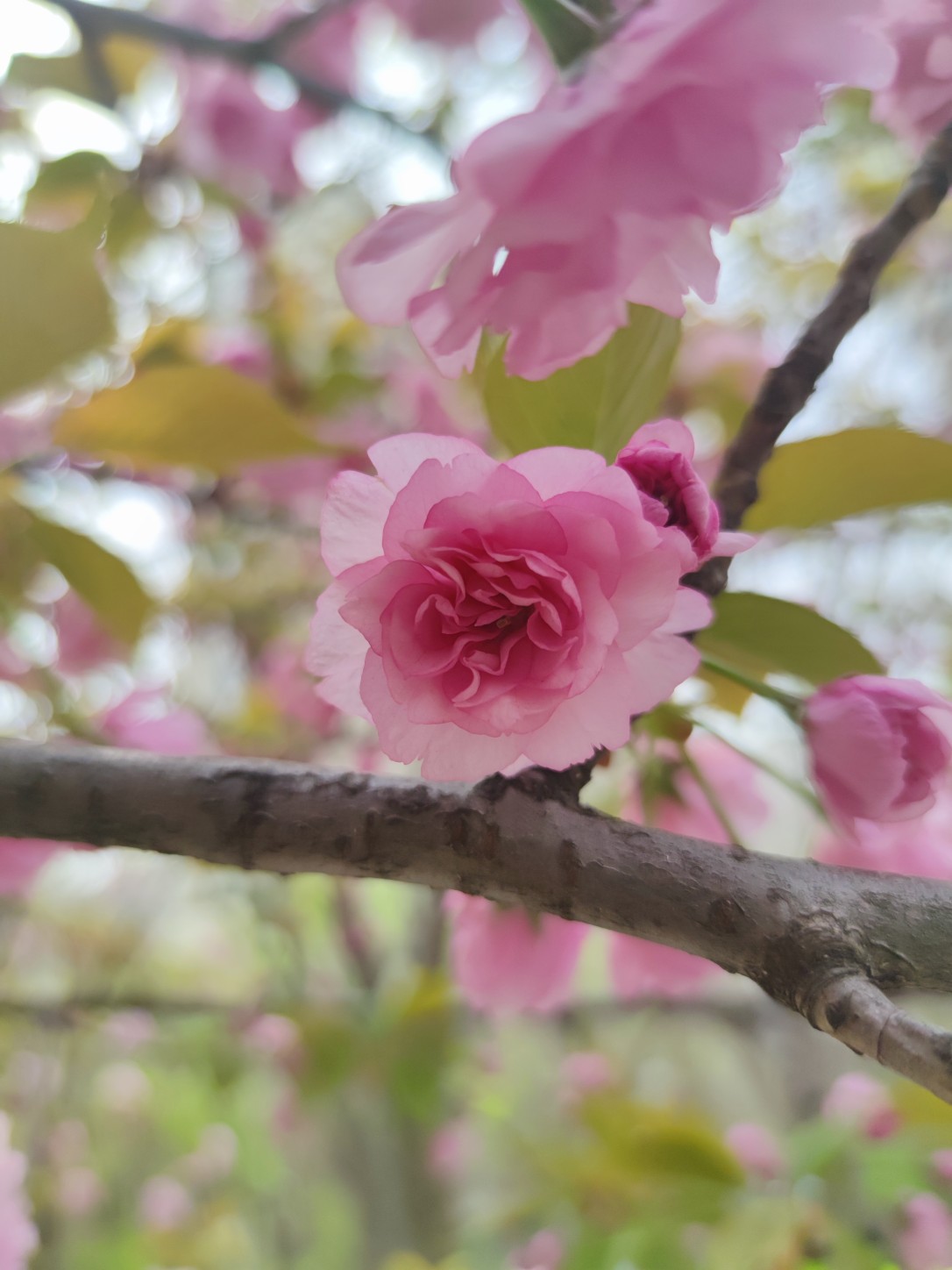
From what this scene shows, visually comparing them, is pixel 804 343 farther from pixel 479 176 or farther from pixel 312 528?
pixel 312 528

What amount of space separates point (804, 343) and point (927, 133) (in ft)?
0.42

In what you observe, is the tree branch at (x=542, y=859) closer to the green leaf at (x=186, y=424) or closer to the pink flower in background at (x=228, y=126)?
the green leaf at (x=186, y=424)

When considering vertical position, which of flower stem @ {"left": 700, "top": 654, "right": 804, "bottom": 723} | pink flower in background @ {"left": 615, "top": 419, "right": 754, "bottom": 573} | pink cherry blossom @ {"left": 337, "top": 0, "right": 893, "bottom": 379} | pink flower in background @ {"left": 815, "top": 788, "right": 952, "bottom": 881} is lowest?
pink flower in background @ {"left": 815, "top": 788, "right": 952, "bottom": 881}

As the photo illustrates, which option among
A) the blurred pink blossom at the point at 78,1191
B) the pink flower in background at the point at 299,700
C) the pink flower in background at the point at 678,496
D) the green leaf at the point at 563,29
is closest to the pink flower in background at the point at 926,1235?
the pink flower in background at the point at 678,496

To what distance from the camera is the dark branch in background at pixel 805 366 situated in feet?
0.91

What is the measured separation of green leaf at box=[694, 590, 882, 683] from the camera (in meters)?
0.29

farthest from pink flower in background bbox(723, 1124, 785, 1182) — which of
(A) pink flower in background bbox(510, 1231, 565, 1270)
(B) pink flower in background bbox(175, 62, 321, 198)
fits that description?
(B) pink flower in background bbox(175, 62, 321, 198)

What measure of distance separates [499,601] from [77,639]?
793mm

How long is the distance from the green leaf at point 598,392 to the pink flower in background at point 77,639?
71 cm

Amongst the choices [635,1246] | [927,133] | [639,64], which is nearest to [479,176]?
[639,64]

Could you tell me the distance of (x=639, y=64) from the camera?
0.16 m

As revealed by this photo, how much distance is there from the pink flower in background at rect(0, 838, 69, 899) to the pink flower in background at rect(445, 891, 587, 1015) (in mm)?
306

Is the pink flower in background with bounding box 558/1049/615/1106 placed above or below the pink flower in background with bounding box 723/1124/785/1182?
below

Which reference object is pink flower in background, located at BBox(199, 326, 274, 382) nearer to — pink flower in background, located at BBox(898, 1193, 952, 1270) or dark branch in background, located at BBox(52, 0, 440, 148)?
dark branch in background, located at BBox(52, 0, 440, 148)
